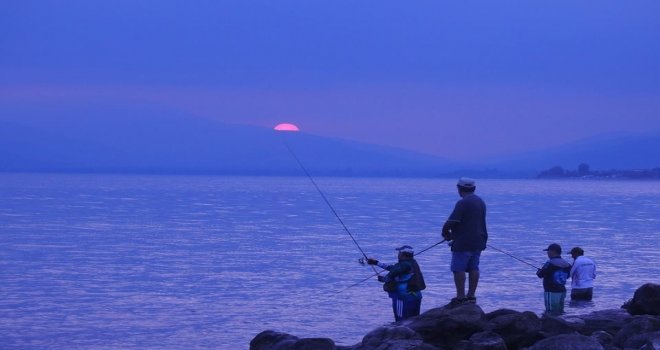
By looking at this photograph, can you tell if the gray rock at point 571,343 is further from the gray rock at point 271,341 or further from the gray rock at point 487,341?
the gray rock at point 271,341

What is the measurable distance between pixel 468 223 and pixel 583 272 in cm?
424

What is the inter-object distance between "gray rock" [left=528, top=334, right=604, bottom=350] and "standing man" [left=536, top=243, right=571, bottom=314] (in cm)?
492

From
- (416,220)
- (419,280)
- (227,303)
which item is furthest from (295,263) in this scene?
(416,220)

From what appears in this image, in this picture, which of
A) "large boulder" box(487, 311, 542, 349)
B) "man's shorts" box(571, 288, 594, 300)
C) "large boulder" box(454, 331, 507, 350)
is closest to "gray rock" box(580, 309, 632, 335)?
"large boulder" box(487, 311, 542, 349)

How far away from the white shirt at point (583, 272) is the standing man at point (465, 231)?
3.49 meters

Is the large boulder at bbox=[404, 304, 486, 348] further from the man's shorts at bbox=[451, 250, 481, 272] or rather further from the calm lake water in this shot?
the calm lake water

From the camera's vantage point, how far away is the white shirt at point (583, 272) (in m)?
16.6

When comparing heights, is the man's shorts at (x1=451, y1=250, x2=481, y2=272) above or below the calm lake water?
above

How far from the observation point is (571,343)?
1065 centimetres

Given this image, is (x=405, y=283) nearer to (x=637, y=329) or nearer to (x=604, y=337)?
(x=604, y=337)

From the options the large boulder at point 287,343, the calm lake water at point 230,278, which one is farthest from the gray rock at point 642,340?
the calm lake water at point 230,278

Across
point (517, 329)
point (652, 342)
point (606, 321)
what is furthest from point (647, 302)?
point (652, 342)

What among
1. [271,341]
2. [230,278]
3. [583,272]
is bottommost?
[230,278]

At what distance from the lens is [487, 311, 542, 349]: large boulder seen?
12.1 meters
